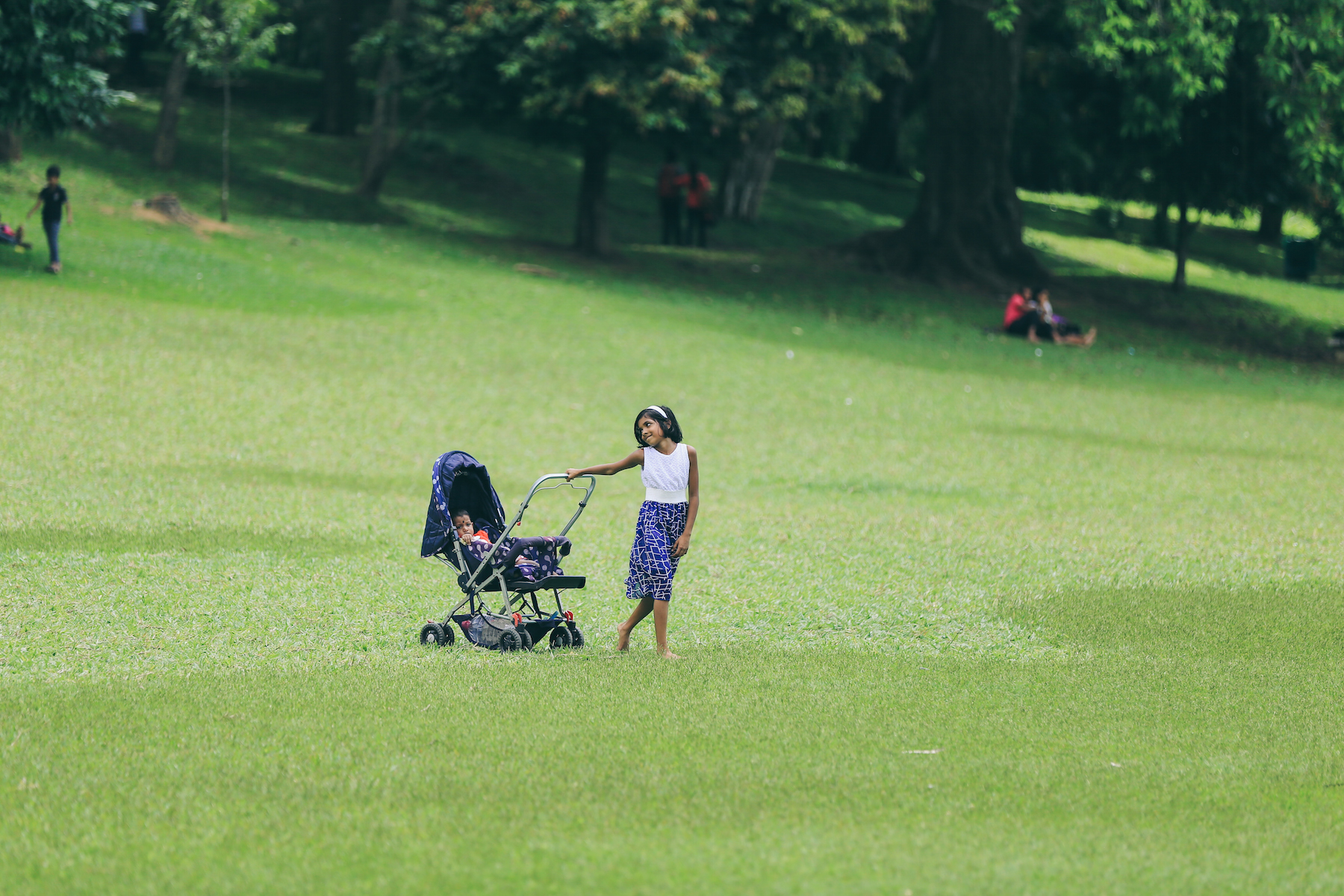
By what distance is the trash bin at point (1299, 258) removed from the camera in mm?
47625

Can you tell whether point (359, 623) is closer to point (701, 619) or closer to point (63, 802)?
point (701, 619)

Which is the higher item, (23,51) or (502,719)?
(23,51)

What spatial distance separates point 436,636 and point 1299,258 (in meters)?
45.3

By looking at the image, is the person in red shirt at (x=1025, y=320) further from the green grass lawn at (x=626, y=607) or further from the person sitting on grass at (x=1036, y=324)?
the green grass lawn at (x=626, y=607)

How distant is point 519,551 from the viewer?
357 inches

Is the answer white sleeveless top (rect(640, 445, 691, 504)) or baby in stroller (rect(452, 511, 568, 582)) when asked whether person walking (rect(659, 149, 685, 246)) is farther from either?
white sleeveless top (rect(640, 445, 691, 504))

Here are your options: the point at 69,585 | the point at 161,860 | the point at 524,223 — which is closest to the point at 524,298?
the point at 524,223

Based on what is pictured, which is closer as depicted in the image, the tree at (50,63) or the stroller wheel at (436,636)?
the stroller wheel at (436,636)

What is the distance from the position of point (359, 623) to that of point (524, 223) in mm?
29629

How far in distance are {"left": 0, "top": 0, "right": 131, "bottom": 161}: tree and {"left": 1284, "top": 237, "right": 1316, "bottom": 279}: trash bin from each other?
37.7m

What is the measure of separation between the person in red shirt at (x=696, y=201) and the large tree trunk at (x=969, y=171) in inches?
180

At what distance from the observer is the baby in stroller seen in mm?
9102

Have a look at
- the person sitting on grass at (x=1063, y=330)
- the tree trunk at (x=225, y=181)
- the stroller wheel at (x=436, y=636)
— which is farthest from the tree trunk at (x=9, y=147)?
the stroller wheel at (x=436, y=636)

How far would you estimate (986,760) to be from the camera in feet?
23.1
